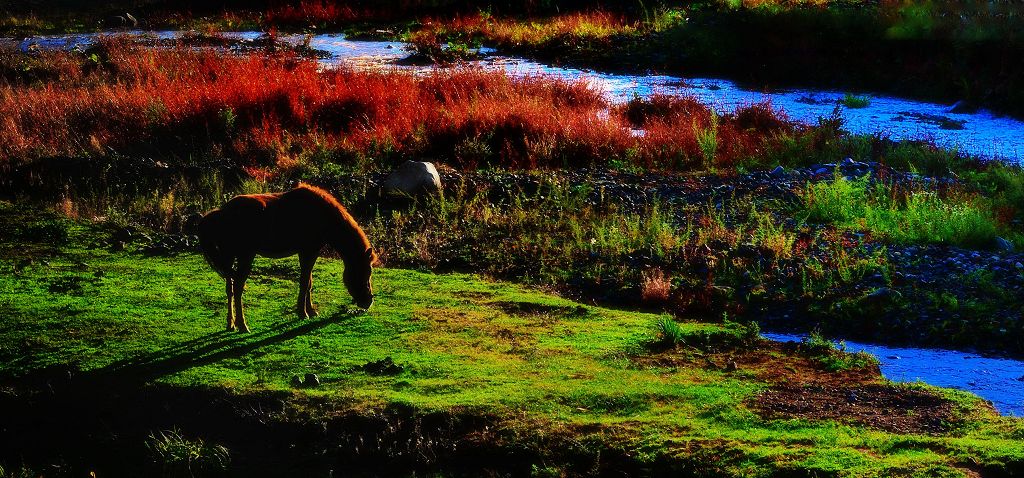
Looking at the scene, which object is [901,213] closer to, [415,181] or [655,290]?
[655,290]

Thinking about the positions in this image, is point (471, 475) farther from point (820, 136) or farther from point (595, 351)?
point (820, 136)

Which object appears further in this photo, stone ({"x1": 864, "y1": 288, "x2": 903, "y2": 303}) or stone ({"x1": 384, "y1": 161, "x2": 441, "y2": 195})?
stone ({"x1": 384, "y1": 161, "x2": 441, "y2": 195})

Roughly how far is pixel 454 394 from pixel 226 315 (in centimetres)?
271

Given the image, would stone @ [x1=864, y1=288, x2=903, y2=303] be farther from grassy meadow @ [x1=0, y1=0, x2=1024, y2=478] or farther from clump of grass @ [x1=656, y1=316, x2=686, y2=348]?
clump of grass @ [x1=656, y1=316, x2=686, y2=348]

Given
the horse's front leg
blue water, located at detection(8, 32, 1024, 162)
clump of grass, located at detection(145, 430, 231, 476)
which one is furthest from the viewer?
blue water, located at detection(8, 32, 1024, 162)

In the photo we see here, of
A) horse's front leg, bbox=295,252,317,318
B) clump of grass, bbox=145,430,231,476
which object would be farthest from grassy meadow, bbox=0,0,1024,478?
horse's front leg, bbox=295,252,317,318

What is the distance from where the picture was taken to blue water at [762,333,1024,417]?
898 centimetres

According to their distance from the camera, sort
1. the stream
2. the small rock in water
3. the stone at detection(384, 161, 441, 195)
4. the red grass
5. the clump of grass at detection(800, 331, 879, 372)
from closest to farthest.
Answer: the clump of grass at detection(800, 331, 879, 372), the stream, the small rock in water, the stone at detection(384, 161, 441, 195), the red grass

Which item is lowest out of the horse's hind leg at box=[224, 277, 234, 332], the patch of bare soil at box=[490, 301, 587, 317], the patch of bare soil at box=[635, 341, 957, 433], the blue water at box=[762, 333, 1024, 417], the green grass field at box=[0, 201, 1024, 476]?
the blue water at box=[762, 333, 1024, 417]

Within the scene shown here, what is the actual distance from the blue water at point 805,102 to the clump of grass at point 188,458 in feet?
48.8

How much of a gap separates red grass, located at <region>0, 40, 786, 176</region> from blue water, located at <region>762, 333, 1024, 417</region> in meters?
7.38

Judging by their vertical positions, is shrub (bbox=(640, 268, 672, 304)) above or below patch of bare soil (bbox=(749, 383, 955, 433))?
below

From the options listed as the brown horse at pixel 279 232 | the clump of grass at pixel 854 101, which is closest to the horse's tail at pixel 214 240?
the brown horse at pixel 279 232

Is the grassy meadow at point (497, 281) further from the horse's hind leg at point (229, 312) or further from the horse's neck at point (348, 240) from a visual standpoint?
the horse's neck at point (348, 240)
